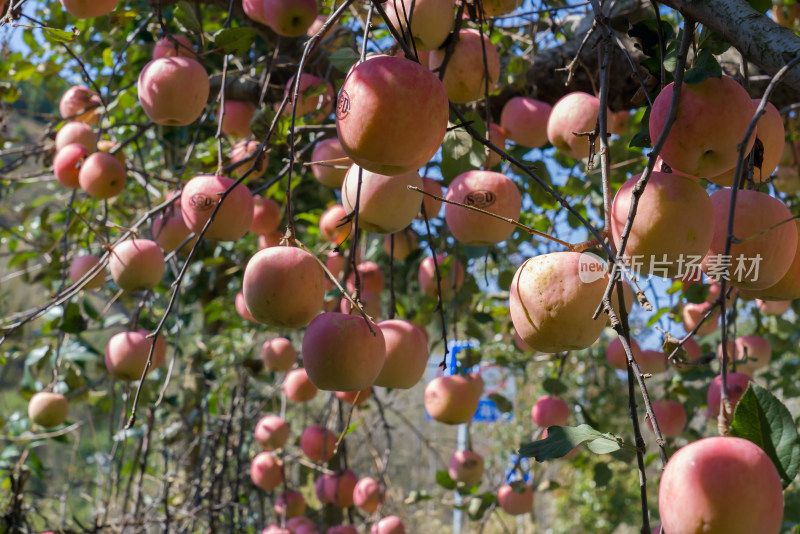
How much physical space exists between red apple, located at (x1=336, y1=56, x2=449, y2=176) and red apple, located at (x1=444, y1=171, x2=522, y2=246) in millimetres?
307

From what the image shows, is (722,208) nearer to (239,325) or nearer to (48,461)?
(239,325)

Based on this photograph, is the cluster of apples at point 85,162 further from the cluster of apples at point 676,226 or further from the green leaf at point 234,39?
the cluster of apples at point 676,226

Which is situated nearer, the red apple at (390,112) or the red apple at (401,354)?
the red apple at (390,112)

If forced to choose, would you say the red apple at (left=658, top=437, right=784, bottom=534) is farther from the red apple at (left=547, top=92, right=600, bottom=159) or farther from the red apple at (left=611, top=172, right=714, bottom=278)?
the red apple at (left=547, top=92, right=600, bottom=159)

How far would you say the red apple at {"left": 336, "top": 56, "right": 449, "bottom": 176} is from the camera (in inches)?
23.9

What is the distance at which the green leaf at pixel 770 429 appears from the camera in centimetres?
52

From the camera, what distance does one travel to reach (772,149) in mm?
748

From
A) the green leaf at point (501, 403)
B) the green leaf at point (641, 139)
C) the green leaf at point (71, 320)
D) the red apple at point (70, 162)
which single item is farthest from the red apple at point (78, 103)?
the green leaf at point (641, 139)

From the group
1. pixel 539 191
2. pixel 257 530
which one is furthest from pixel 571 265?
pixel 257 530

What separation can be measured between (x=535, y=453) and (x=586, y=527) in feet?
15.5

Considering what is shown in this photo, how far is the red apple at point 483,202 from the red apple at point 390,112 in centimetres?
31

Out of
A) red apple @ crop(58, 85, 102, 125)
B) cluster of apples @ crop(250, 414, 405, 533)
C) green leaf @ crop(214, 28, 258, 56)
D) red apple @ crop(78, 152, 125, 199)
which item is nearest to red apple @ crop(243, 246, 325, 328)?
green leaf @ crop(214, 28, 258, 56)

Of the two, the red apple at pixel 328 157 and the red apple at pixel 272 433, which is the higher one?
the red apple at pixel 328 157

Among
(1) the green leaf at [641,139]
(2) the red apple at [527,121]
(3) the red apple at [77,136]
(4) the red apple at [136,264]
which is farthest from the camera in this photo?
(3) the red apple at [77,136]
